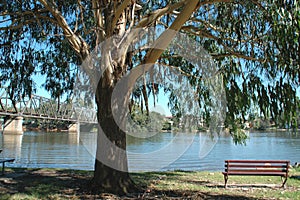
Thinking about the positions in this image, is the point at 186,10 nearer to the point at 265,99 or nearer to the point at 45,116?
the point at 265,99

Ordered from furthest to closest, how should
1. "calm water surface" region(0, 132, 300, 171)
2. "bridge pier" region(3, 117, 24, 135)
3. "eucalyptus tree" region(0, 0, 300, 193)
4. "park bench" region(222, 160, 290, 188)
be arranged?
1. "bridge pier" region(3, 117, 24, 135)
2. "calm water surface" region(0, 132, 300, 171)
3. "park bench" region(222, 160, 290, 188)
4. "eucalyptus tree" region(0, 0, 300, 193)

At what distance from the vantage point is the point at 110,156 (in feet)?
12.2

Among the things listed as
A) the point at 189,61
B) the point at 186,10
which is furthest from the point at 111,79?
the point at 189,61

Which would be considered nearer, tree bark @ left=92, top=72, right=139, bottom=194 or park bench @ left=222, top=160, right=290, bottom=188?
tree bark @ left=92, top=72, right=139, bottom=194

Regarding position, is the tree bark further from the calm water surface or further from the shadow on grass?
the calm water surface

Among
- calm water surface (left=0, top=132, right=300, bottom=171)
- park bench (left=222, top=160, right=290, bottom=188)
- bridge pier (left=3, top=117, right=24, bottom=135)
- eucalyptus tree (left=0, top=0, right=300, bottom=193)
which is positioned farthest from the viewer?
bridge pier (left=3, top=117, right=24, bottom=135)

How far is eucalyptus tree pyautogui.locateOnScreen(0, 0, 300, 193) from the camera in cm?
342

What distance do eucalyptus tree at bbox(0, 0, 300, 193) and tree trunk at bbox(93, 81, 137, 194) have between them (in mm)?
11

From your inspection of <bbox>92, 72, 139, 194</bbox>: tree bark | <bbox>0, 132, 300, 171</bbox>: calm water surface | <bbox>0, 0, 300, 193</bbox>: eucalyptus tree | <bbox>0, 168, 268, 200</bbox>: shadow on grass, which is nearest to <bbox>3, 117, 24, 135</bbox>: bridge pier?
<bbox>0, 132, 300, 171</bbox>: calm water surface

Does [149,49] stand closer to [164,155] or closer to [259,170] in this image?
[259,170]

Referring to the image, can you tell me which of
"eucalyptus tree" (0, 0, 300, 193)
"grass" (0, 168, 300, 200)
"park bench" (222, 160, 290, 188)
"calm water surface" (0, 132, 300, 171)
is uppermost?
"eucalyptus tree" (0, 0, 300, 193)

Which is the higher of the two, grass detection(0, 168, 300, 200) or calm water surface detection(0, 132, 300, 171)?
grass detection(0, 168, 300, 200)

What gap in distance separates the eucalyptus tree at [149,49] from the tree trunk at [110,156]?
0.04ft

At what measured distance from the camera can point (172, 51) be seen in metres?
5.54
